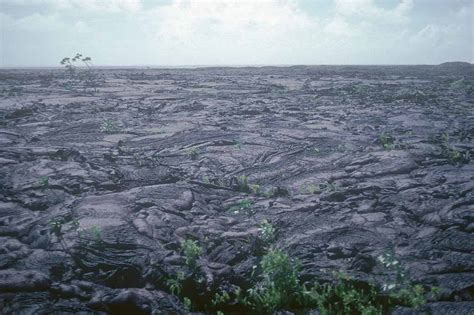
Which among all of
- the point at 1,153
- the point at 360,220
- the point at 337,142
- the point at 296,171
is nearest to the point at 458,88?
the point at 337,142

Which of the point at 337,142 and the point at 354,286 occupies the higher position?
the point at 337,142

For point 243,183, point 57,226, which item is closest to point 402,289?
point 243,183

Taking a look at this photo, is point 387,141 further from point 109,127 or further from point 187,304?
point 109,127

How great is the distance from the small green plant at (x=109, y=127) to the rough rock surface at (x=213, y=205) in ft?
0.23

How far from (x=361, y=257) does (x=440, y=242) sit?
44.4 inches

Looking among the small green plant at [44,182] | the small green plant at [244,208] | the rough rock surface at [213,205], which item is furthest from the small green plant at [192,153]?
the small green plant at [44,182]

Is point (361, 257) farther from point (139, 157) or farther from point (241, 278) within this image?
point (139, 157)

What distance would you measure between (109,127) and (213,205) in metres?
6.19

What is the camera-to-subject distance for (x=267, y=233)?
15.5 feet

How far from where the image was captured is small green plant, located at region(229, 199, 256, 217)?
546cm

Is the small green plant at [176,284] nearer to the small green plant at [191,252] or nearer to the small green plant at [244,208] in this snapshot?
the small green plant at [191,252]

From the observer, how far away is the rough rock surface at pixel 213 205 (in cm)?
384

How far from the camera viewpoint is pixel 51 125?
10.8 m

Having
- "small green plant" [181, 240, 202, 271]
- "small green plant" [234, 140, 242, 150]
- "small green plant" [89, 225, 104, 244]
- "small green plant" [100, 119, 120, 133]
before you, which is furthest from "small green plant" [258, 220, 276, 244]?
"small green plant" [100, 119, 120, 133]
